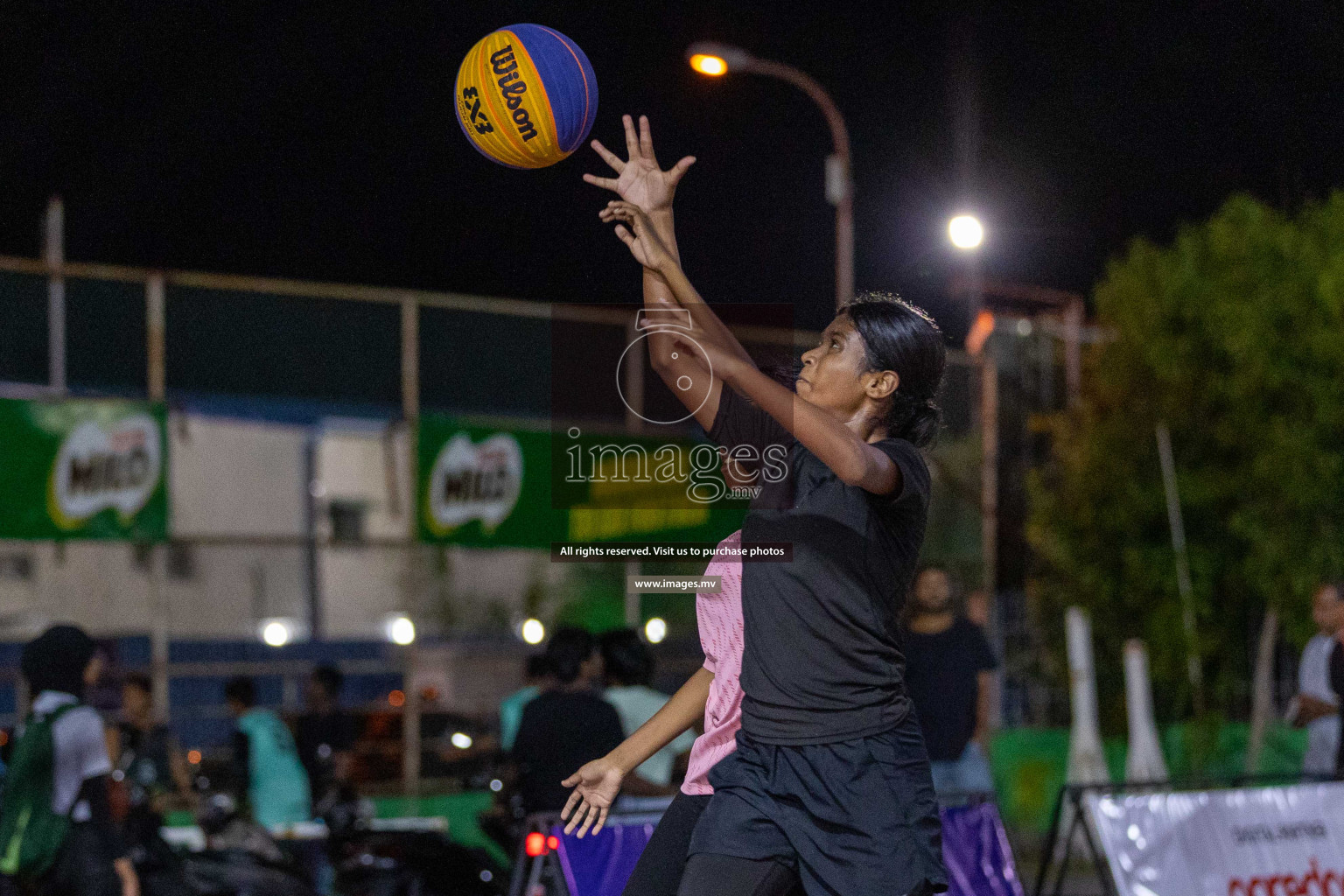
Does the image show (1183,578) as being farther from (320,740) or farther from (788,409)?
(788,409)

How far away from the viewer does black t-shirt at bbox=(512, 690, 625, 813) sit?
6.68 m

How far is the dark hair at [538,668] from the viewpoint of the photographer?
7.05 meters

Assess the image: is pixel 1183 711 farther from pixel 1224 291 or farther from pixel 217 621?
pixel 217 621

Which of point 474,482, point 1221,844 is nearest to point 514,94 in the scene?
point 1221,844

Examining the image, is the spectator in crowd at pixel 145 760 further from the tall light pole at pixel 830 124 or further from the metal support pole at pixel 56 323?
the tall light pole at pixel 830 124

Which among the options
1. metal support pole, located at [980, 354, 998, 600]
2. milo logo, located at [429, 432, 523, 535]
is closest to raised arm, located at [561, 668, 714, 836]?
milo logo, located at [429, 432, 523, 535]

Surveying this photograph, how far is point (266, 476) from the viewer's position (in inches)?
987

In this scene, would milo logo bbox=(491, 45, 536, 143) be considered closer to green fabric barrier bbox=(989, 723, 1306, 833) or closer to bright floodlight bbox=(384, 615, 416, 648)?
bright floodlight bbox=(384, 615, 416, 648)

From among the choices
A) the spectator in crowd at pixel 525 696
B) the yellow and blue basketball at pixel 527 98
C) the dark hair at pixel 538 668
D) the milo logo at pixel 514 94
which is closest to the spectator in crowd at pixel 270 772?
the spectator in crowd at pixel 525 696

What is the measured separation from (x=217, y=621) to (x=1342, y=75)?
63.2 feet

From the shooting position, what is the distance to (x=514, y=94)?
14.9ft

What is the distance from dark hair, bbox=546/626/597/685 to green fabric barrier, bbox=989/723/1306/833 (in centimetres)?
751

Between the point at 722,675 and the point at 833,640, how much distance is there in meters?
0.54

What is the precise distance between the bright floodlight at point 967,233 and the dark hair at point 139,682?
7515 mm
